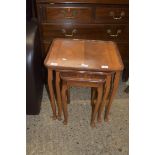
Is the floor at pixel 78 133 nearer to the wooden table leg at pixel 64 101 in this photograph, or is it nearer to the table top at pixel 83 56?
the wooden table leg at pixel 64 101

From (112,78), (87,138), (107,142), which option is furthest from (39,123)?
(112,78)

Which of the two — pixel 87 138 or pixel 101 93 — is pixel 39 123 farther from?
pixel 101 93

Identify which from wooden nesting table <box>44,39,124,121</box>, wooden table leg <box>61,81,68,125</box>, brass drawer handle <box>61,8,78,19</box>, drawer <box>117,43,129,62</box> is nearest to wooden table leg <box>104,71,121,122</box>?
wooden nesting table <box>44,39,124,121</box>

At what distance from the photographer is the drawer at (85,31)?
1964 mm

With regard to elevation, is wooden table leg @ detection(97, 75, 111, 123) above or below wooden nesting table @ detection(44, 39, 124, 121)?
below

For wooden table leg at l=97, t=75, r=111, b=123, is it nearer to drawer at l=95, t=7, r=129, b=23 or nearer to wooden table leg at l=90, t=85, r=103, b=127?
wooden table leg at l=90, t=85, r=103, b=127

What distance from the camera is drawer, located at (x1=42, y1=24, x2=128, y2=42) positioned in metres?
1.96

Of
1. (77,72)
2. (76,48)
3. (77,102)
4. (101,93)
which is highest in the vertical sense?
(76,48)

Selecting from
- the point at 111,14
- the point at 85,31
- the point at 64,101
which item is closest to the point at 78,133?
the point at 64,101

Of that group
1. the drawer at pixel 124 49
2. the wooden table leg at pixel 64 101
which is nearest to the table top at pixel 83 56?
the wooden table leg at pixel 64 101

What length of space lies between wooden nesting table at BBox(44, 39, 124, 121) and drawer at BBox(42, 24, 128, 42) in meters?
0.20
